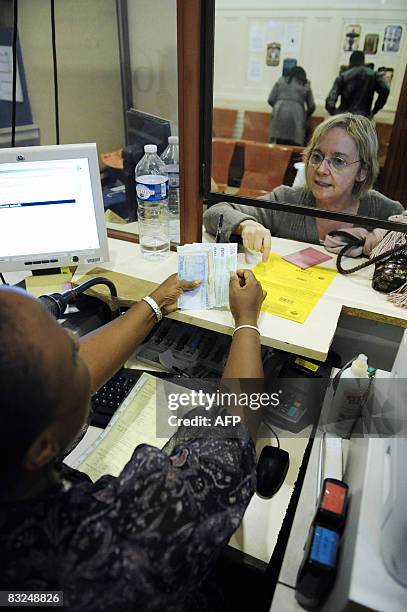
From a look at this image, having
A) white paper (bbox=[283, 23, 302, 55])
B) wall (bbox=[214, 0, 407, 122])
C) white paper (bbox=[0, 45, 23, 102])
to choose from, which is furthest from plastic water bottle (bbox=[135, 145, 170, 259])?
white paper (bbox=[283, 23, 302, 55])

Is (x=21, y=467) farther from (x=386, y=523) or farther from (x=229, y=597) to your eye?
(x=229, y=597)

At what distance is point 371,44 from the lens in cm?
370

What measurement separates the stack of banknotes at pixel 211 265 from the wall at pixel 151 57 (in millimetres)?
636

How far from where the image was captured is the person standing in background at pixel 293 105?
153 inches

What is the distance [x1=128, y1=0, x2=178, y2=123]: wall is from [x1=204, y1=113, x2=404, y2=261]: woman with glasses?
44 cm

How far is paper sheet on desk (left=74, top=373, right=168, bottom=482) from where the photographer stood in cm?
88

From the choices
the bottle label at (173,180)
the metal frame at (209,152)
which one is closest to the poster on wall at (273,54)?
the bottle label at (173,180)

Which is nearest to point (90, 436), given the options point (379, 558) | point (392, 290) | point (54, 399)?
point (54, 399)

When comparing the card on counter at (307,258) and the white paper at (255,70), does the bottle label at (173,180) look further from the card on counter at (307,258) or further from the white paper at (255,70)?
the white paper at (255,70)

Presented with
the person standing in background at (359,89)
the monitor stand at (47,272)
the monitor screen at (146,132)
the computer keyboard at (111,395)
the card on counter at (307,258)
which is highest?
the person standing in background at (359,89)

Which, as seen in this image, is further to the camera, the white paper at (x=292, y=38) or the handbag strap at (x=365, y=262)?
the white paper at (x=292, y=38)

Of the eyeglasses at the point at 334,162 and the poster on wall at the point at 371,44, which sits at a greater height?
the poster on wall at the point at 371,44

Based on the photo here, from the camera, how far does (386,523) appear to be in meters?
0.56

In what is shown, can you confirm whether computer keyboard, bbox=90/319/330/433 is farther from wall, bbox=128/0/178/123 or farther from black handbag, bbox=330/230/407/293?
wall, bbox=128/0/178/123
